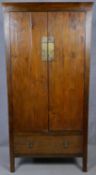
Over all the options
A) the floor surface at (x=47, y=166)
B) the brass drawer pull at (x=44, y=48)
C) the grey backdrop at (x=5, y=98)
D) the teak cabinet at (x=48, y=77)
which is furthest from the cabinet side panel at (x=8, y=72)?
the grey backdrop at (x=5, y=98)

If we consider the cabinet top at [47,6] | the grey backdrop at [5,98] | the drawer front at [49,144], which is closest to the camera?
the cabinet top at [47,6]

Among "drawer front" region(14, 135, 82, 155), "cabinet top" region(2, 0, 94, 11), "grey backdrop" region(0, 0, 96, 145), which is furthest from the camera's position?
"grey backdrop" region(0, 0, 96, 145)

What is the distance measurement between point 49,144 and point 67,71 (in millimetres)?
746

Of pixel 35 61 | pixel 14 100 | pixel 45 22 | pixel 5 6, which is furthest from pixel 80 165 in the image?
pixel 5 6

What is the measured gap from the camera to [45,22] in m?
2.42

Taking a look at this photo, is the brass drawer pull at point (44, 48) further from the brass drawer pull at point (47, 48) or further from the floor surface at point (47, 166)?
the floor surface at point (47, 166)

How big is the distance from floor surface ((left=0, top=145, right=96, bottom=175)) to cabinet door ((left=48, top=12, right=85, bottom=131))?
1.45 ft

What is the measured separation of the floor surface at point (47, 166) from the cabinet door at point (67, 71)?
0.44 meters

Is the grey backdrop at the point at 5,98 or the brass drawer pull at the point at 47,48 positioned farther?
the grey backdrop at the point at 5,98

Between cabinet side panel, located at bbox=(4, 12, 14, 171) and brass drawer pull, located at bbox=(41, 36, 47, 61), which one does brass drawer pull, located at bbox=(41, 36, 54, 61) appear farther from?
cabinet side panel, located at bbox=(4, 12, 14, 171)

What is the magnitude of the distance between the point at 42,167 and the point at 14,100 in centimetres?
77

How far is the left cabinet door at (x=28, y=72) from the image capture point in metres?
2.43

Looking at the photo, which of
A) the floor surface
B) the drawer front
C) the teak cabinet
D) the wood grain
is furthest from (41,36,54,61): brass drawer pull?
the floor surface

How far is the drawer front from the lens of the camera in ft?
8.63
